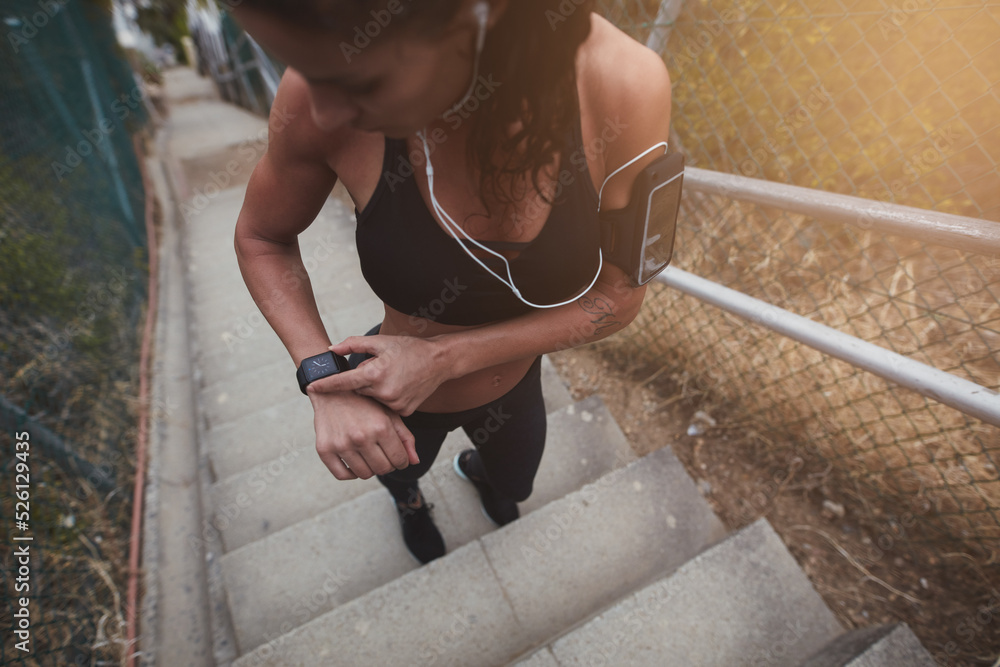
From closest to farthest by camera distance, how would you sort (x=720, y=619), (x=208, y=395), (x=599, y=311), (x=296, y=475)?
(x=599, y=311)
(x=720, y=619)
(x=296, y=475)
(x=208, y=395)

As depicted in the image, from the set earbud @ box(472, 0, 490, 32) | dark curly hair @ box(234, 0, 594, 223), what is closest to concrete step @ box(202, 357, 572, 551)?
dark curly hair @ box(234, 0, 594, 223)

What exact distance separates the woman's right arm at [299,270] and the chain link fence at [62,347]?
1.70 metres

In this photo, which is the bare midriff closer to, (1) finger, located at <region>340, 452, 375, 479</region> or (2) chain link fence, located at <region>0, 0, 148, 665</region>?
(1) finger, located at <region>340, 452, 375, 479</region>

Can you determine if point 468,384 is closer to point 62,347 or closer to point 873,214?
point 873,214

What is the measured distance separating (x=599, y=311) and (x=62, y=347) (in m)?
3.43

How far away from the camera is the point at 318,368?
0.93m

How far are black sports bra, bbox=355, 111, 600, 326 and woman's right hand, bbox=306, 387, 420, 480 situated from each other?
9.3 inches

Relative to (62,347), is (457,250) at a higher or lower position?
lower

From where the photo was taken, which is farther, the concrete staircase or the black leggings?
the concrete staircase

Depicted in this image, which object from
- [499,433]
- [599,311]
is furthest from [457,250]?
[499,433]

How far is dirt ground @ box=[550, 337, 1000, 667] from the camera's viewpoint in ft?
5.23

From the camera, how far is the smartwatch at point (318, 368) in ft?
3.01

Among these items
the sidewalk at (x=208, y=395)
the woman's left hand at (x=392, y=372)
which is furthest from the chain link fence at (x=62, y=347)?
the woman's left hand at (x=392, y=372)

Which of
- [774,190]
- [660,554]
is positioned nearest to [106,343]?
[660,554]
